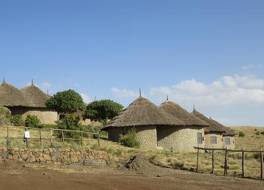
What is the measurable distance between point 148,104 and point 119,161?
13.8 m

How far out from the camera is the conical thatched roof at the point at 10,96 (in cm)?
5634

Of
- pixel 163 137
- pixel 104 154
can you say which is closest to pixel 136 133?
pixel 163 137

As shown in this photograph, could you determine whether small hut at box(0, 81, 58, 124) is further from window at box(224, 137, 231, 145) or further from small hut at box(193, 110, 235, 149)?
window at box(224, 137, 231, 145)

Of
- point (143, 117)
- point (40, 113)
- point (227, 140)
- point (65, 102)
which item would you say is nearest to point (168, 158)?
point (143, 117)

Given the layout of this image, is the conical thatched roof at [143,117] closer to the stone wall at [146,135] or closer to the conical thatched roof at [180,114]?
the stone wall at [146,135]

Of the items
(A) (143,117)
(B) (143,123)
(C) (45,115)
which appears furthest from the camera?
(C) (45,115)

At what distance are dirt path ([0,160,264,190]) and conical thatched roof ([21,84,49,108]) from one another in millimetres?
31110

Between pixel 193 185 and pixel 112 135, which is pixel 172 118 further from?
pixel 193 185

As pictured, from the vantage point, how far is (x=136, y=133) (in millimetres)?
43562

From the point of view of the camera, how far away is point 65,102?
2324 inches

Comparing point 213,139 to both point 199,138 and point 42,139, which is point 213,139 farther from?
point 42,139

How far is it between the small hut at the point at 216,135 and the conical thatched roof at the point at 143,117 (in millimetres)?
8986

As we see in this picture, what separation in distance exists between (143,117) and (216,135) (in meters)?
13.2

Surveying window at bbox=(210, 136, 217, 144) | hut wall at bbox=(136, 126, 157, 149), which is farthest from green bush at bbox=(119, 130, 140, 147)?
window at bbox=(210, 136, 217, 144)
